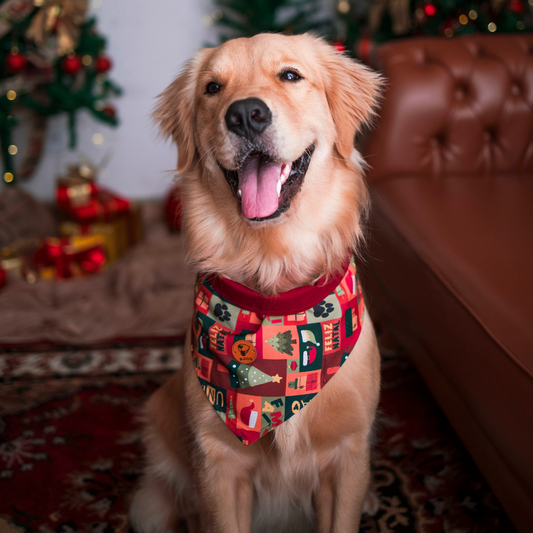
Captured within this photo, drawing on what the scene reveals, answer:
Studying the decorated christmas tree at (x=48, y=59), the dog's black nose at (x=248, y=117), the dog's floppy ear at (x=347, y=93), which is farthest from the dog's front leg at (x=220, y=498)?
the decorated christmas tree at (x=48, y=59)

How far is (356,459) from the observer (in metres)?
1.25

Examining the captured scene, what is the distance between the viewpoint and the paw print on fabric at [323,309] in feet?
4.09

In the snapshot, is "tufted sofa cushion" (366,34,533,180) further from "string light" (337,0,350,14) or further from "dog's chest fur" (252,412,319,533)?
"dog's chest fur" (252,412,319,533)

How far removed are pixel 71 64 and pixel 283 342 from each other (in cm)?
283

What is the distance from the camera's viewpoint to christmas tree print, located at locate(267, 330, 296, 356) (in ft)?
4.02

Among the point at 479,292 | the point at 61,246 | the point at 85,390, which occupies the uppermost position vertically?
the point at 479,292

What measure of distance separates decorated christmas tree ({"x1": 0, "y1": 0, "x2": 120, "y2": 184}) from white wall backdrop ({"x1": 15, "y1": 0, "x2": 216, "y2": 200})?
1.51 feet

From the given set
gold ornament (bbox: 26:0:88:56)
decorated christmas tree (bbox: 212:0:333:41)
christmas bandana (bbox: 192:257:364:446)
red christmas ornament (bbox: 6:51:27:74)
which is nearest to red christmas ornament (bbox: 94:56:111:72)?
gold ornament (bbox: 26:0:88:56)

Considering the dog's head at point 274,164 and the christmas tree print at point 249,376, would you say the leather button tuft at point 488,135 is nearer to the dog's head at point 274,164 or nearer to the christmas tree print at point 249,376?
the dog's head at point 274,164

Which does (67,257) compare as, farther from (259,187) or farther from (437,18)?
(437,18)

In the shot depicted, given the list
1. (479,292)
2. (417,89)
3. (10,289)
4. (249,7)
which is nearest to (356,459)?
(479,292)

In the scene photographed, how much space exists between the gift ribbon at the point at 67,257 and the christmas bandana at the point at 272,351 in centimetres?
229

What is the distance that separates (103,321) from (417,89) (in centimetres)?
202

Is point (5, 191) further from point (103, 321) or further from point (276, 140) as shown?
point (276, 140)
